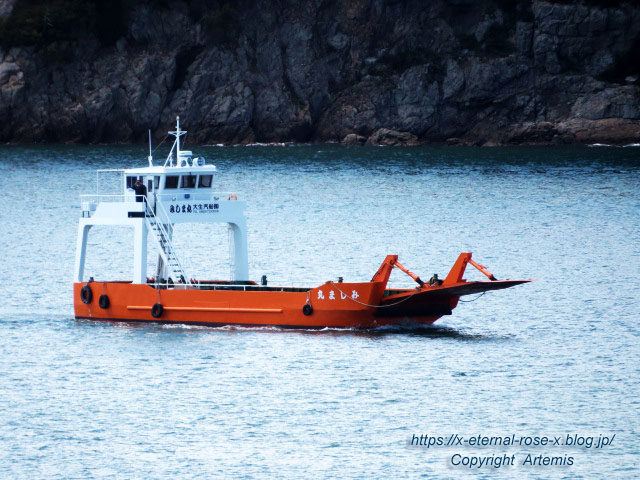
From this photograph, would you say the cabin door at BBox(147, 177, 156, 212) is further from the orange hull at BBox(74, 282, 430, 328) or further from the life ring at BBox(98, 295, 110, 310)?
the life ring at BBox(98, 295, 110, 310)

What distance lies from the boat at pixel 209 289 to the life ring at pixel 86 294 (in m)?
0.02

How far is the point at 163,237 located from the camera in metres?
43.3

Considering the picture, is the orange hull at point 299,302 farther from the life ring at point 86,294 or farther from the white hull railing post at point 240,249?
the white hull railing post at point 240,249

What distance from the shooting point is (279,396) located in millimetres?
35438

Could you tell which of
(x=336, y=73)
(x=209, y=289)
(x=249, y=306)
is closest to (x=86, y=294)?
(x=209, y=289)

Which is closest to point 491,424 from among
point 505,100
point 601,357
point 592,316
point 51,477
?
point 601,357

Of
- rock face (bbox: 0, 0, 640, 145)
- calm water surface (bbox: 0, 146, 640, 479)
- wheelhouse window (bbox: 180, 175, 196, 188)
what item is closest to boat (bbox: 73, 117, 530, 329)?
wheelhouse window (bbox: 180, 175, 196, 188)

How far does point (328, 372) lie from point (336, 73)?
348 ft

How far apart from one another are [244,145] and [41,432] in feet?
349

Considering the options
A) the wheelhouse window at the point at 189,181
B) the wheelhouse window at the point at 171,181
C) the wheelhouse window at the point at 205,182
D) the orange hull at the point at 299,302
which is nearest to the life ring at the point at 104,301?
the orange hull at the point at 299,302

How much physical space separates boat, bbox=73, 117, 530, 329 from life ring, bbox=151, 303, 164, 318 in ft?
0.11

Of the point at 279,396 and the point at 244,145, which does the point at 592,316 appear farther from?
the point at 244,145

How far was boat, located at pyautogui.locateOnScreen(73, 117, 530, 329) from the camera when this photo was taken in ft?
134

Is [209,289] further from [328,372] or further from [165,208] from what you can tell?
[328,372]
